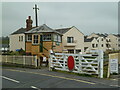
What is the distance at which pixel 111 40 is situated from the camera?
7969cm

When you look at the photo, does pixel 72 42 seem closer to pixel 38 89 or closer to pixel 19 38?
pixel 19 38

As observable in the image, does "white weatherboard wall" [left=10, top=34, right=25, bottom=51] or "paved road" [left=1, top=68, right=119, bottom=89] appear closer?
"paved road" [left=1, top=68, right=119, bottom=89]

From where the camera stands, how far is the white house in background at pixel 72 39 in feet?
125

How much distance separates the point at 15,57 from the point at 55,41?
5502mm

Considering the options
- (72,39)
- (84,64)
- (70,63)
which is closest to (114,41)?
(72,39)

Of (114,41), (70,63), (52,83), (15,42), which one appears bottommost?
(52,83)

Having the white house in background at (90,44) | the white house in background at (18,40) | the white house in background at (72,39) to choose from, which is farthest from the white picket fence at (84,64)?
the white house in background at (90,44)

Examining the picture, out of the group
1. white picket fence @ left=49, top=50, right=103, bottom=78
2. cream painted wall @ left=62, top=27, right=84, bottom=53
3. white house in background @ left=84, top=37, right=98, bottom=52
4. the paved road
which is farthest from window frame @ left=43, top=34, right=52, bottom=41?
white house in background @ left=84, top=37, right=98, bottom=52

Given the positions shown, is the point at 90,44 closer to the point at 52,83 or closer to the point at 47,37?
the point at 47,37

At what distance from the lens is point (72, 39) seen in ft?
131

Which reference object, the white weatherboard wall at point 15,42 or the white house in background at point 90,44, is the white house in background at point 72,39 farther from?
the white house in background at point 90,44

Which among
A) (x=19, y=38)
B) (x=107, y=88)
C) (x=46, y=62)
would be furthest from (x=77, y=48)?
(x=107, y=88)

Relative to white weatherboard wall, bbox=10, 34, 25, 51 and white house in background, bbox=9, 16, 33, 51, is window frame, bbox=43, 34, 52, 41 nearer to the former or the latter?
white house in background, bbox=9, 16, 33, 51

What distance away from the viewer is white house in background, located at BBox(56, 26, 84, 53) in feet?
125
